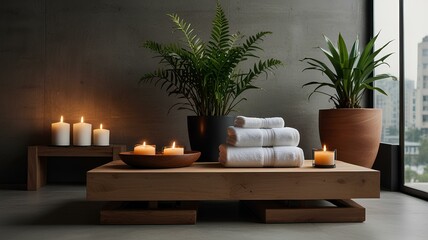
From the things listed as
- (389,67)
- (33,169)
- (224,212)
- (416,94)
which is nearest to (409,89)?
(416,94)

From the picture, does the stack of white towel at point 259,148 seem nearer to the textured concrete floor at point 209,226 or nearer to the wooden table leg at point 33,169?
the textured concrete floor at point 209,226

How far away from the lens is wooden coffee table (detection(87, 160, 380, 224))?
2.17 metres

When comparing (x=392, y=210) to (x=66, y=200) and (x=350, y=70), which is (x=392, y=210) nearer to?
(x=350, y=70)

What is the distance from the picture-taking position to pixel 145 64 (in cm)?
389

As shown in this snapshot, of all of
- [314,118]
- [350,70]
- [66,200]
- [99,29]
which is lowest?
[66,200]

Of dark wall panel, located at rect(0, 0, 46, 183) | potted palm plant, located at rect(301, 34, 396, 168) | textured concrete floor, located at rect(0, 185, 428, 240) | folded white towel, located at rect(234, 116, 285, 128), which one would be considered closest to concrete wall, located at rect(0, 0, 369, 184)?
dark wall panel, located at rect(0, 0, 46, 183)

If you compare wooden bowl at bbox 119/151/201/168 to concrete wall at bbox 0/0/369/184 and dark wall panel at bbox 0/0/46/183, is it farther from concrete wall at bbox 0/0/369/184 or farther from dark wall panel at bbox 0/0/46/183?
dark wall panel at bbox 0/0/46/183

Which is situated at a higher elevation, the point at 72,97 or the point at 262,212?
the point at 72,97

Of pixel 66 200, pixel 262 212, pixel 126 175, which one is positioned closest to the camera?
pixel 126 175

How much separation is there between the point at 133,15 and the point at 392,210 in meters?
2.41

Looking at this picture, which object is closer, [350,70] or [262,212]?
[262,212]

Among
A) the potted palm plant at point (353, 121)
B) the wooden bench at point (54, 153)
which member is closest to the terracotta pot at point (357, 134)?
the potted palm plant at point (353, 121)

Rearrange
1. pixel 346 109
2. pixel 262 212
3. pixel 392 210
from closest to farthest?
1. pixel 262 212
2. pixel 392 210
3. pixel 346 109

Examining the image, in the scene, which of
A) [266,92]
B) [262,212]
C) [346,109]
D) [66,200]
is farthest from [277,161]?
[266,92]
